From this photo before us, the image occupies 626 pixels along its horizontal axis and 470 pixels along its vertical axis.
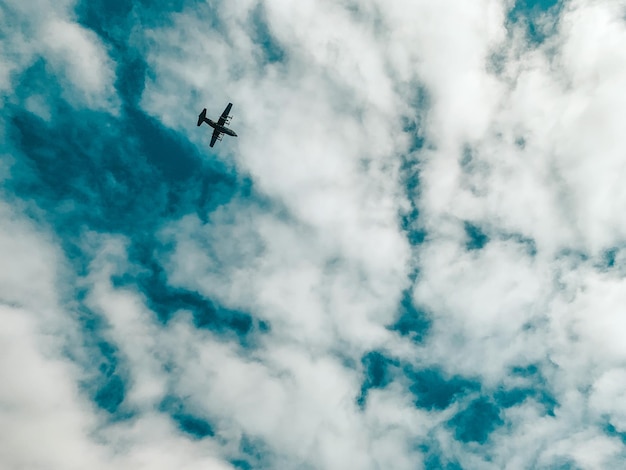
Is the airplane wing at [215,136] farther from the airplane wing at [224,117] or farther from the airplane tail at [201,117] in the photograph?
the airplane tail at [201,117]

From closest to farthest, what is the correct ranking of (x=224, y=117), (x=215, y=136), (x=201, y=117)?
(x=224, y=117) → (x=201, y=117) → (x=215, y=136)

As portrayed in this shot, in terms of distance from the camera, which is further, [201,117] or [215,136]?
[215,136]

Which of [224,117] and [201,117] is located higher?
[224,117]

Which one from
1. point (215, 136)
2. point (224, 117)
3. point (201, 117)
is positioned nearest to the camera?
point (224, 117)

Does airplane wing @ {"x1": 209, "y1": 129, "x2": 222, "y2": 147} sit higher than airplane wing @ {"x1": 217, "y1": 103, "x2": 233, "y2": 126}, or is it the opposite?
airplane wing @ {"x1": 217, "y1": 103, "x2": 233, "y2": 126}

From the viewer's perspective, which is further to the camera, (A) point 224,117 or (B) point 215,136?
(B) point 215,136

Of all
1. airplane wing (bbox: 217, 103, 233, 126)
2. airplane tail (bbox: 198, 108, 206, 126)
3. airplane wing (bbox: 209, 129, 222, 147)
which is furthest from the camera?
airplane wing (bbox: 209, 129, 222, 147)

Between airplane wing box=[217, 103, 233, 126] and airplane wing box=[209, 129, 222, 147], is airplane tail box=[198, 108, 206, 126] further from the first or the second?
airplane wing box=[209, 129, 222, 147]

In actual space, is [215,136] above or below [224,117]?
below

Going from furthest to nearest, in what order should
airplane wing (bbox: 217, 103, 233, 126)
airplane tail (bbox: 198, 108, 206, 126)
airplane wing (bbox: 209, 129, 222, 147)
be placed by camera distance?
1. airplane wing (bbox: 209, 129, 222, 147)
2. airplane tail (bbox: 198, 108, 206, 126)
3. airplane wing (bbox: 217, 103, 233, 126)

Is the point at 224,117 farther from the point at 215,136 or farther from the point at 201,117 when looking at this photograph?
the point at 201,117

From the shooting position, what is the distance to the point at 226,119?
10969 cm

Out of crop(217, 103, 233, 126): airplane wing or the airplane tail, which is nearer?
crop(217, 103, 233, 126): airplane wing

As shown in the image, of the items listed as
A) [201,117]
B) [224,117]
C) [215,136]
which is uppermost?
[224,117]
